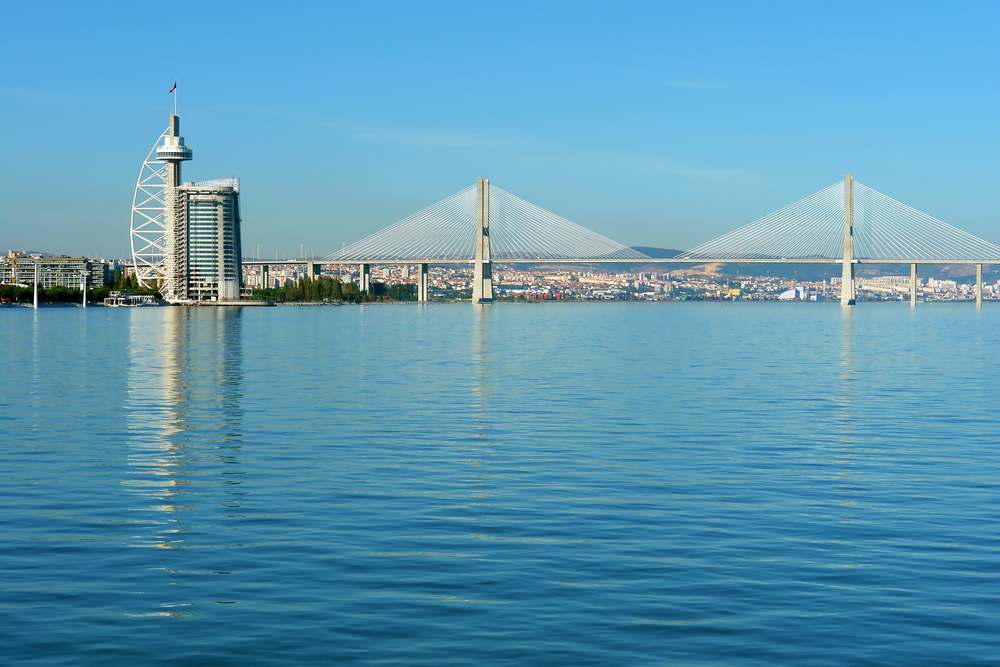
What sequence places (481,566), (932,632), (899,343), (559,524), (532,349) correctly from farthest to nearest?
(899,343) → (532,349) → (559,524) → (481,566) → (932,632)

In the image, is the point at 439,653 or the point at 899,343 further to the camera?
the point at 899,343

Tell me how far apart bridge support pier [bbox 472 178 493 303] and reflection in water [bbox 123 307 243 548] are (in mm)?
110818

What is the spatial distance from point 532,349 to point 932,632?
143 feet

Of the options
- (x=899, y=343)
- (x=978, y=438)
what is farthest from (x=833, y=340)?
(x=978, y=438)

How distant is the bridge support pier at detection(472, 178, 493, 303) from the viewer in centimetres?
15438

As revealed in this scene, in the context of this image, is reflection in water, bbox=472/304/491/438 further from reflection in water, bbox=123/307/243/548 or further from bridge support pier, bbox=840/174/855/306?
bridge support pier, bbox=840/174/855/306

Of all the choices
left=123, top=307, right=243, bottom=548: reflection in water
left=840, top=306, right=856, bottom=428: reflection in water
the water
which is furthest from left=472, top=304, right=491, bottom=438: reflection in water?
left=840, top=306, right=856, bottom=428: reflection in water

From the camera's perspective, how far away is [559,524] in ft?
40.4

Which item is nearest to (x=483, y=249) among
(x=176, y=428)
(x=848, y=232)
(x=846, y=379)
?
(x=848, y=232)

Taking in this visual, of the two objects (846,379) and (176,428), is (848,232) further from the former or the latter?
(176,428)

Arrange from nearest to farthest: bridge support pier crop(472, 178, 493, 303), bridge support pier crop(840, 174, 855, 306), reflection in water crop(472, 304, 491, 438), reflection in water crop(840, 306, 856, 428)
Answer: reflection in water crop(472, 304, 491, 438) < reflection in water crop(840, 306, 856, 428) < bridge support pier crop(840, 174, 855, 306) < bridge support pier crop(472, 178, 493, 303)

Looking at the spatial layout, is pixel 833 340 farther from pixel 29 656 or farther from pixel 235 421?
pixel 29 656

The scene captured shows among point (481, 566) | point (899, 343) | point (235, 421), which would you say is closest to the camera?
point (481, 566)

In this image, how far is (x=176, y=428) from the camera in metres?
21.3
